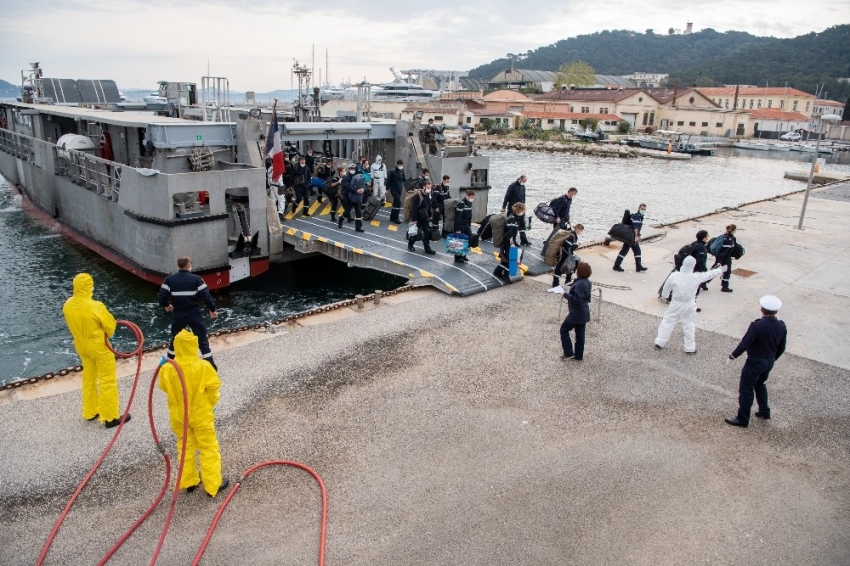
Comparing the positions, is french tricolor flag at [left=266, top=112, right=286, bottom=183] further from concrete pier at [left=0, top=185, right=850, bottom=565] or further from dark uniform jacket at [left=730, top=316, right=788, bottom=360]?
dark uniform jacket at [left=730, top=316, right=788, bottom=360]

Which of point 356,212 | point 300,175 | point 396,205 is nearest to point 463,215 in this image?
point 356,212

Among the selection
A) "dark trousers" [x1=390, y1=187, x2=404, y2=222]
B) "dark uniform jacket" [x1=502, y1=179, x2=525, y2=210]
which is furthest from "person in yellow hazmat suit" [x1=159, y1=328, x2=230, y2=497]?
"dark trousers" [x1=390, y1=187, x2=404, y2=222]

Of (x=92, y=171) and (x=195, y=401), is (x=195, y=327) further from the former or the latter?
(x=92, y=171)

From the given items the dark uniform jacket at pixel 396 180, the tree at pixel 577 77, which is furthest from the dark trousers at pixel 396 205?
the tree at pixel 577 77

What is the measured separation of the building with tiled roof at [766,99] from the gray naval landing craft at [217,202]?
100451mm

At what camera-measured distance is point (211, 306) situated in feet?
25.2

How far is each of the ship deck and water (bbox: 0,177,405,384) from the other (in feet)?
4.11

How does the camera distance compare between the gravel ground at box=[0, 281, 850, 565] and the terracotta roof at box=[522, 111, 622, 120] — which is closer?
the gravel ground at box=[0, 281, 850, 565]

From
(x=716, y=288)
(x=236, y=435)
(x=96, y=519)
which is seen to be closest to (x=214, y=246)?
(x=236, y=435)

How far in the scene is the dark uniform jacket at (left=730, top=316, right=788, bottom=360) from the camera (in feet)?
22.3

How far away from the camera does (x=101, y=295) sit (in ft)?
46.4

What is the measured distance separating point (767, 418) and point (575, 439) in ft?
8.18

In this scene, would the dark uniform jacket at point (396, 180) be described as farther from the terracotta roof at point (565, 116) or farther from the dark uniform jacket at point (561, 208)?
the terracotta roof at point (565, 116)

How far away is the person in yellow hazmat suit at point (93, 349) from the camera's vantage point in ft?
20.5
